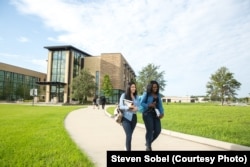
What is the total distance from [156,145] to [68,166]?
3.36 metres

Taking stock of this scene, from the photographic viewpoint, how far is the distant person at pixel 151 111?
21.3ft

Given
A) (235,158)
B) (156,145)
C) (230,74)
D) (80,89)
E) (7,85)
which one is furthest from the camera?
(230,74)

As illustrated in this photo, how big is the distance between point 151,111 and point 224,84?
280ft

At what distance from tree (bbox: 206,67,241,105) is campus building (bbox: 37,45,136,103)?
106 feet

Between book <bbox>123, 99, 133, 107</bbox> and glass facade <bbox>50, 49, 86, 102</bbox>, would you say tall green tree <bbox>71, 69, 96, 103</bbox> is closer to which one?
glass facade <bbox>50, 49, 86, 102</bbox>

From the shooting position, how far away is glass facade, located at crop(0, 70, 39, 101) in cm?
7681

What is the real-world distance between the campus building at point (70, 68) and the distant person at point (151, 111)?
6236cm

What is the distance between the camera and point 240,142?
25.9 ft

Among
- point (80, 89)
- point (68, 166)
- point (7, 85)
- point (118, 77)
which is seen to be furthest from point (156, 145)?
point (7, 85)

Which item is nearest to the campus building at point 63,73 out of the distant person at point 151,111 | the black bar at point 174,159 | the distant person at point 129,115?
the distant person at point 151,111

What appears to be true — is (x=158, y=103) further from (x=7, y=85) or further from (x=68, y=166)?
(x=7, y=85)

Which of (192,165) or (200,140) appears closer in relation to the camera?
(192,165)

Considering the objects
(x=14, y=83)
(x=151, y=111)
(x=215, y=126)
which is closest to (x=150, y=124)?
(x=151, y=111)

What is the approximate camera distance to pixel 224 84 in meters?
85.6
